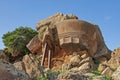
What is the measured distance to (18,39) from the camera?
27.4 metres

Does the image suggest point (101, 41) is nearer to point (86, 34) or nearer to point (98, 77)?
point (86, 34)

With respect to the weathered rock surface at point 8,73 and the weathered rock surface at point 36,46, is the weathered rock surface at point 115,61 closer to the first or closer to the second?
the weathered rock surface at point 36,46

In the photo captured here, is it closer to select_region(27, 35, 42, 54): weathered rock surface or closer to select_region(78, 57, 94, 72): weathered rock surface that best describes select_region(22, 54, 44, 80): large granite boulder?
select_region(78, 57, 94, 72): weathered rock surface

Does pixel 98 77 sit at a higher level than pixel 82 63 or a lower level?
lower

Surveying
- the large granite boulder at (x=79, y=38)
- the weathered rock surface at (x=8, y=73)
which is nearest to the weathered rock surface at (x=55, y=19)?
the large granite boulder at (x=79, y=38)

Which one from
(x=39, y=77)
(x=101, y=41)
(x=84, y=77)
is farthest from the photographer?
(x=101, y=41)

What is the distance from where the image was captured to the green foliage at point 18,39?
2691 centimetres

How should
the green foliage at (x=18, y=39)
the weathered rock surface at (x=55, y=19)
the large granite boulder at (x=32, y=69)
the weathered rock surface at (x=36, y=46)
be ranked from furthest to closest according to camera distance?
the green foliage at (x=18, y=39) < the weathered rock surface at (x=55, y=19) < the weathered rock surface at (x=36, y=46) < the large granite boulder at (x=32, y=69)

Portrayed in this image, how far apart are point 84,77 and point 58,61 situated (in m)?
10.6

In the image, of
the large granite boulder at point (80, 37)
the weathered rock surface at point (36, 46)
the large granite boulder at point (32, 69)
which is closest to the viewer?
the large granite boulder at point (32, 69)

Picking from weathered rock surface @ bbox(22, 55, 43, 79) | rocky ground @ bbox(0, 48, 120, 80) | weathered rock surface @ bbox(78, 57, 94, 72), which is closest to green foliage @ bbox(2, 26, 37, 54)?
rocky ground @ bbox(0, 48, 120, 80)

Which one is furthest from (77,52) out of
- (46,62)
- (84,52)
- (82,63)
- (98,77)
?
(98,77)

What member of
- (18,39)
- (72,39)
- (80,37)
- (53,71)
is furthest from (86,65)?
(18,39)

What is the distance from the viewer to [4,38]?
31109 millimetres
